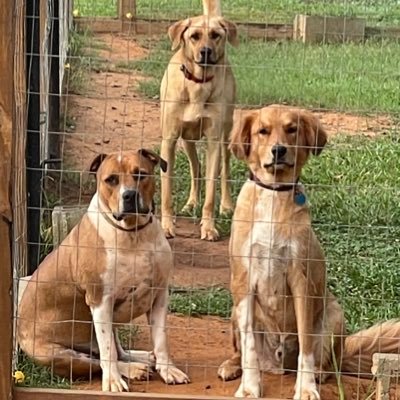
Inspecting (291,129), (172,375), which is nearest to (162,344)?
(172,375)

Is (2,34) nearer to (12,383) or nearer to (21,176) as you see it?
(12,383)


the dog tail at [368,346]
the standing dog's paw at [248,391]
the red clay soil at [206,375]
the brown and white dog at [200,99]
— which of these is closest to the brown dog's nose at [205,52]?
the brown and white dog at [200,99]

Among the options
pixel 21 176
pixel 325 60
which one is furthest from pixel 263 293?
pixel 325 60

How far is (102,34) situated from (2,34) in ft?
29.4

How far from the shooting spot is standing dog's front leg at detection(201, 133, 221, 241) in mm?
7764

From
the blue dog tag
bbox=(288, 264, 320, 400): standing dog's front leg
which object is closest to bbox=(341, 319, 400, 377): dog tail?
bbox=(288, 264, 320, 400): standing dog's front leg

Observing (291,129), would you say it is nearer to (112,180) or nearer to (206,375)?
(112,180)

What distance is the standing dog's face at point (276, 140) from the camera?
4.93m

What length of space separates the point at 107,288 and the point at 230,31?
3.37 m

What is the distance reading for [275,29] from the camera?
1248cm

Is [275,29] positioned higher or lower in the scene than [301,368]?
higher

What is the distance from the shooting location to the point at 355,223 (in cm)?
742

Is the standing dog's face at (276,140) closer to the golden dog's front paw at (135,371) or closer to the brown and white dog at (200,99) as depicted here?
the golden dog's front paw at (135,371)

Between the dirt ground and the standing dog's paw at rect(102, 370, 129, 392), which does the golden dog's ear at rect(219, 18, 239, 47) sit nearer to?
the dirt ground
